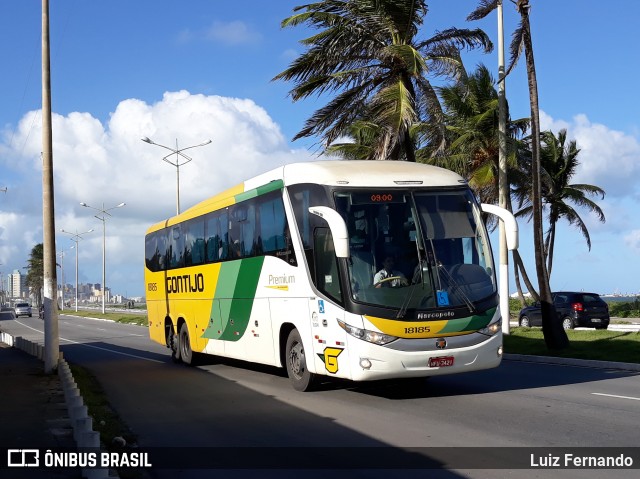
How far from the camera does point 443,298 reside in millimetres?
12406

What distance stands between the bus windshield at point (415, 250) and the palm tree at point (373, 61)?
A: 10.3m

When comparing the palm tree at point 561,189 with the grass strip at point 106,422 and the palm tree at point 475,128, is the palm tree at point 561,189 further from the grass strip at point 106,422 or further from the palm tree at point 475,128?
the grass strip at point 106,422

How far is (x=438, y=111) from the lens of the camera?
2422 cm

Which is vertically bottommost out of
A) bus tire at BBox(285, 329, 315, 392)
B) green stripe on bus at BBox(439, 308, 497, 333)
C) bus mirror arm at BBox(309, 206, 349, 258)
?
bus tire at BBox(285, 329, 315, 392)

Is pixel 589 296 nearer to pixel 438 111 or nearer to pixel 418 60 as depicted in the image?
pixel 438 111

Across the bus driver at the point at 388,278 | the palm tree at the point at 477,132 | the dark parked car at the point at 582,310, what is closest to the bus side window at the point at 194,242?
the bus driver at the point at 388,278

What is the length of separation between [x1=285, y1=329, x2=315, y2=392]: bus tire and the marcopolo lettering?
5386 millimetres

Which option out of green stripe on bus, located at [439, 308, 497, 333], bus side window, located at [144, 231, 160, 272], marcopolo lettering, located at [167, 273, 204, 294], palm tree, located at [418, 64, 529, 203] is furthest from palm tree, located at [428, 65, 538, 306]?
green stripe on bus, located at [439, 308, 497, 333]

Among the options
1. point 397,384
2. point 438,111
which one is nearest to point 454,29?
point 438,111

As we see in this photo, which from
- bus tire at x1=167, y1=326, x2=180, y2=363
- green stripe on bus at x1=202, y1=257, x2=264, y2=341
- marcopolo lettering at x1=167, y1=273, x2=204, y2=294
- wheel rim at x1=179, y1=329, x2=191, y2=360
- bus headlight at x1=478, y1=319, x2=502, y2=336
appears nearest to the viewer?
bus headlight at x1=478, y1=319, x2=502, y2=336

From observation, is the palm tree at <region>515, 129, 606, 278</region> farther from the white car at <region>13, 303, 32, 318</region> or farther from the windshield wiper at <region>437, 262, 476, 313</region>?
the white car at <region>13, 303, 32, 318</region>

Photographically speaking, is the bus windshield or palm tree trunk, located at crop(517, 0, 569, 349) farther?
palm tree trunk, located at crop(517, 0, 569, 349)

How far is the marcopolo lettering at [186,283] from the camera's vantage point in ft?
64.2

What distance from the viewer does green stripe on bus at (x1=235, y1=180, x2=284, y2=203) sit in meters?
14.8
